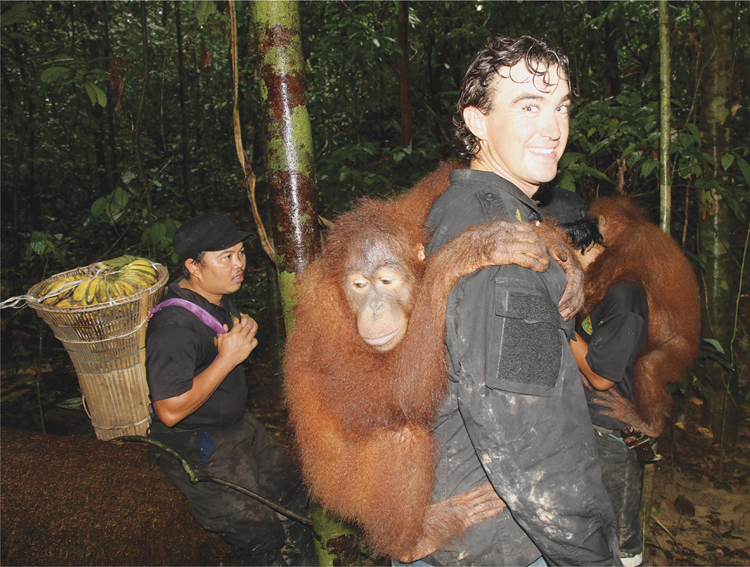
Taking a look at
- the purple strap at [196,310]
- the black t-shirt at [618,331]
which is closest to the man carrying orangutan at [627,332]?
the black t-shirt at [618,331]

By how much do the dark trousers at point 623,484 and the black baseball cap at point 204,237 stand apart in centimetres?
230

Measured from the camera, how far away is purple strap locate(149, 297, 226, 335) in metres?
2.68

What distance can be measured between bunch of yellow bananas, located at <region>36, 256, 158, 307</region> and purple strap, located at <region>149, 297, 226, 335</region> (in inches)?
9.8

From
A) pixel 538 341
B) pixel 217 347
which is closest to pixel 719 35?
pixel 538 341

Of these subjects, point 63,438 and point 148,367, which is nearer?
point 148,367

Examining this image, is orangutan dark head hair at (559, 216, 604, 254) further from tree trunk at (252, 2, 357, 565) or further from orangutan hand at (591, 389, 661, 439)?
tree trunk at (252, 2, 357, 565)

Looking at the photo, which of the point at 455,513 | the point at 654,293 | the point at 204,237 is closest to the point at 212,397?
the point at 204,237

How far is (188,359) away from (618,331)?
7.11 ft

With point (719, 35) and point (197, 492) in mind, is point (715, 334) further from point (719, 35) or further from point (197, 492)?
point (197, 492)

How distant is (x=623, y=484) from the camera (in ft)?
8.16

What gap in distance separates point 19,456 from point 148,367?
926mm

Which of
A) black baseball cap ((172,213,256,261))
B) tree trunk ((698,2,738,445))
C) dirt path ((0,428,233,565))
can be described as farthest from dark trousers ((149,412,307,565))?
tree trunk ((698,2,738,445))

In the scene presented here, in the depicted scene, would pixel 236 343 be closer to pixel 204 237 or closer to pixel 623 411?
pixel 204 237

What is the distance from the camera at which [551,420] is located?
1133 mm
